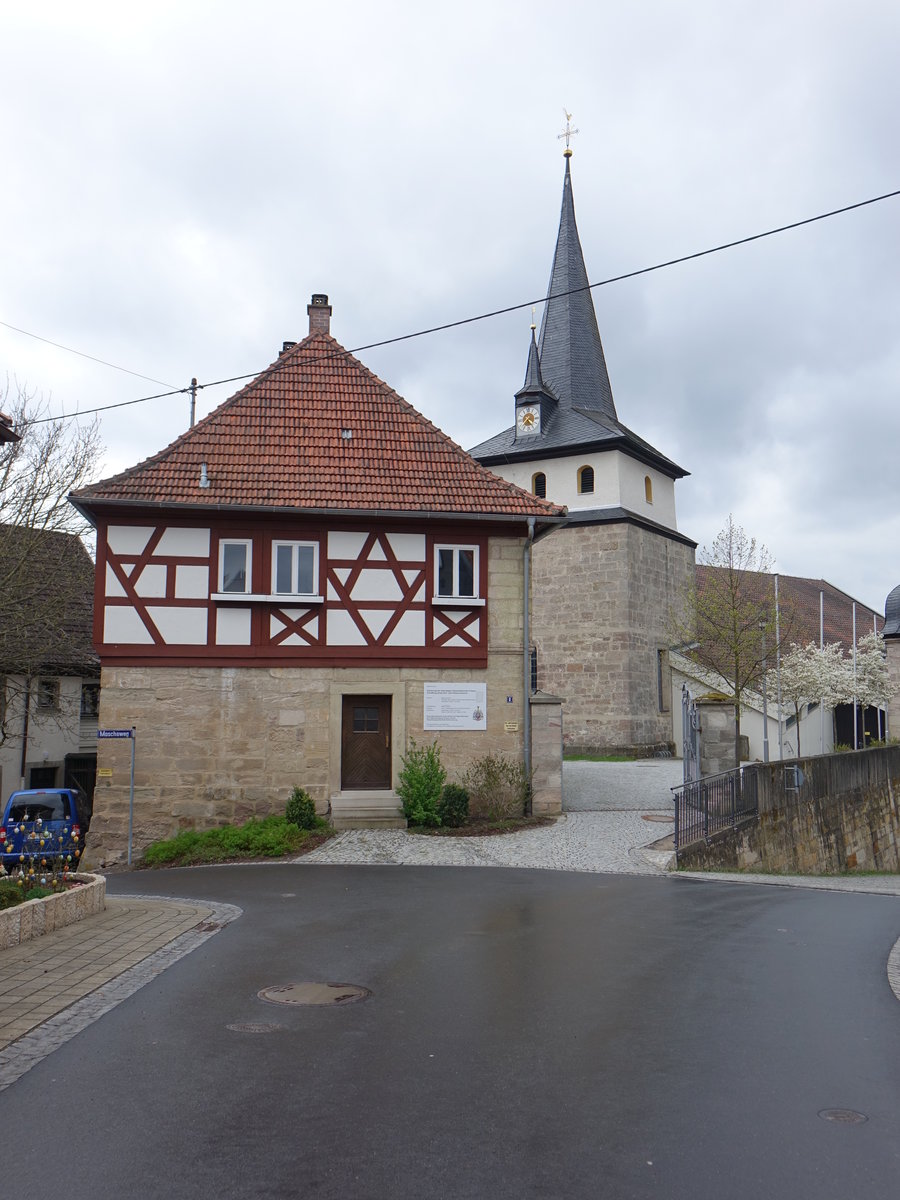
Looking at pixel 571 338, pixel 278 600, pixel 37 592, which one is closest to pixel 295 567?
pixel 278 600

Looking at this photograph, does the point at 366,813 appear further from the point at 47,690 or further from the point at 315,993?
the point at 47,690

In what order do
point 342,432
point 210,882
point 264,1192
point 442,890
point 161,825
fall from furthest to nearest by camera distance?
point 342,432 → point 161,825 → point 210,882 → point 442,890 → point 264,1192

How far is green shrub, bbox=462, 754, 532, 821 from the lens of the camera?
59.5 feet

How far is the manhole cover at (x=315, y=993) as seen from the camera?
709cm

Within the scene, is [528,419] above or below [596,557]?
above

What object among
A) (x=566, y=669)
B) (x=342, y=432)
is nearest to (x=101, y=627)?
(x=342, y=432)

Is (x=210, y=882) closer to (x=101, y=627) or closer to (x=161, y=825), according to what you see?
(x=161, y=825)

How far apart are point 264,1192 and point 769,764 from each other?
600 inches

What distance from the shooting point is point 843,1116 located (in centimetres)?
490

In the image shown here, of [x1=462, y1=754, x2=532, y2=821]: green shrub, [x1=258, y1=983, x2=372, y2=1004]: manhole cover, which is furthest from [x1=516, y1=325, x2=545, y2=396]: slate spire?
[x1=258, y1=983, x2=372, y2=1004]: manhole cover

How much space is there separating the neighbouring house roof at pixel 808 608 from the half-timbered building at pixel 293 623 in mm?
11771

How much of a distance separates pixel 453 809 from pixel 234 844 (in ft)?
12.0

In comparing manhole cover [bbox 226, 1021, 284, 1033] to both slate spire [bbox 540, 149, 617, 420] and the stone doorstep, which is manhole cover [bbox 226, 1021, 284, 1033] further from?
slate spire [bbox 540, 149, 617, 420]

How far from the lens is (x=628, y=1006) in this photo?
273 inches
